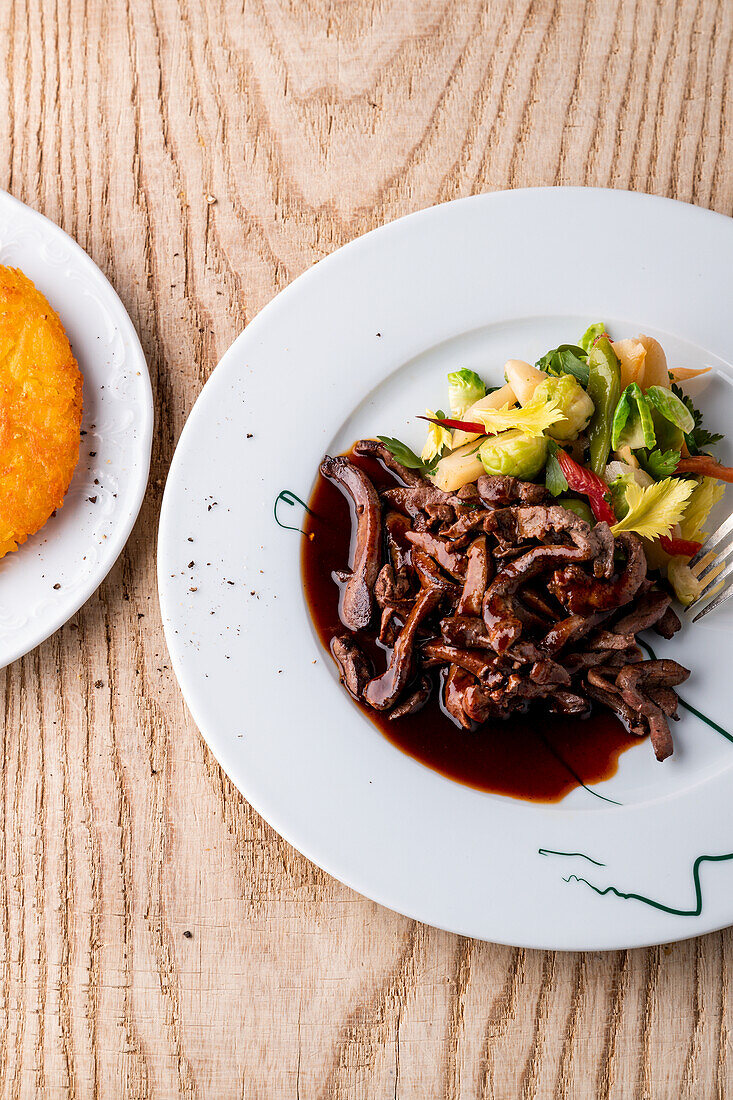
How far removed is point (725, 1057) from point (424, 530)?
2484mm

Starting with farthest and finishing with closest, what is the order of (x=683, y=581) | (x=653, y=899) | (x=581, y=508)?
(x=683, y=581) → (x=581, y=508) → (x=653, y=899)

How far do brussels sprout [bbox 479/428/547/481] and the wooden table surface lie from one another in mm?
1412

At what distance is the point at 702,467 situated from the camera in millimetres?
3211

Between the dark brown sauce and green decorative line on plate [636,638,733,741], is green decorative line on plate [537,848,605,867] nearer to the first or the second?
the dark brown sauce

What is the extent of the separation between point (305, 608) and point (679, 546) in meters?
1.55

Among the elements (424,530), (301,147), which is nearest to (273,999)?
(424,530)

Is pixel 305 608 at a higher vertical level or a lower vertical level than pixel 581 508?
lower

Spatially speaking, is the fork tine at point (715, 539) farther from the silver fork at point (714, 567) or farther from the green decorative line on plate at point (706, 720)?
the green decorative line on plate at point (706, 720)

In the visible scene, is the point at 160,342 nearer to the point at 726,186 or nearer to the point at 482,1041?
the point at 726,186

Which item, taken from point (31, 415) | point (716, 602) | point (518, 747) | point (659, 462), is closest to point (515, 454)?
point (659, 462)

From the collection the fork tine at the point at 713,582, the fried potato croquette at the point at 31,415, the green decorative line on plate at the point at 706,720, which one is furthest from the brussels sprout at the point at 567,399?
the fried potato croquette at the point at 31,415

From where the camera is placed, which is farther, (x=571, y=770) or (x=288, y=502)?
(x=288, y=502)

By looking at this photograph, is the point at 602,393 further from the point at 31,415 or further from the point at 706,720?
the point at 31,415

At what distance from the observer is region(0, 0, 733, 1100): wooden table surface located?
3.30 meters
